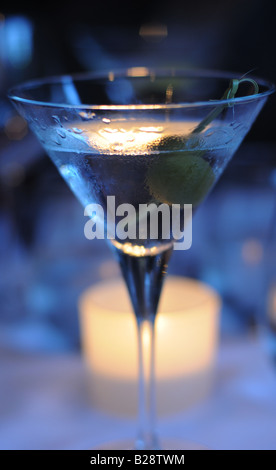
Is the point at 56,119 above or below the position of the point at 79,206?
below

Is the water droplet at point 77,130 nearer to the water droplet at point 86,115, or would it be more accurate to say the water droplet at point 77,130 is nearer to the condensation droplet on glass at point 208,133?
the water droplet at point 86,115

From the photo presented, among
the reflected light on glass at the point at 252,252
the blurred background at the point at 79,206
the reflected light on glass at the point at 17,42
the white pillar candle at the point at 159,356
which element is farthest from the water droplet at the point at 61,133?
the reflected light on glass at the point at 17,42

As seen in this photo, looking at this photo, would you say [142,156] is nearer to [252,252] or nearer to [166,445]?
[166,445]

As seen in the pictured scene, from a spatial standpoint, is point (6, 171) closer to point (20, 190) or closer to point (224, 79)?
point (20, 190)

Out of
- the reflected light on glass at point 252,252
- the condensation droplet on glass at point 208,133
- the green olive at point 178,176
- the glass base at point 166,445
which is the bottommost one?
the glass base at point 166,445

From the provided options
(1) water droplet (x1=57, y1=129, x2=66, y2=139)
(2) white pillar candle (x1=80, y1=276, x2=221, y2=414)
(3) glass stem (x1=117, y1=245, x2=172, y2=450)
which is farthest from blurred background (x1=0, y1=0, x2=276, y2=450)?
(1) water droplet (x1=57, y1=129, x2=66, y2=139)

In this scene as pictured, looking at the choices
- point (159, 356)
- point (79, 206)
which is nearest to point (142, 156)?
point (159, 356)

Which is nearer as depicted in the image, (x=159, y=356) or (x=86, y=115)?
(x=86, y=115)
